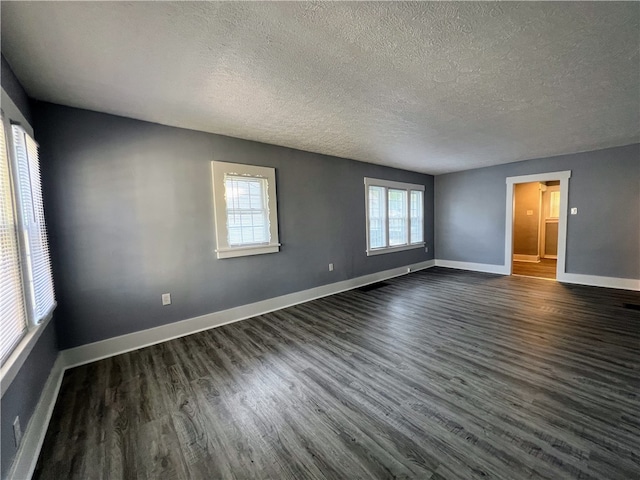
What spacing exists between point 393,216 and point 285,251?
119 inches

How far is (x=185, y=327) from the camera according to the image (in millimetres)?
3111

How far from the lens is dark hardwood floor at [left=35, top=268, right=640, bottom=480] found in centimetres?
140

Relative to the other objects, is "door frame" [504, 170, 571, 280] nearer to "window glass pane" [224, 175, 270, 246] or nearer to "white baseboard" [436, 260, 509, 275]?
"white baseboard" [436, 260, 509, 275]

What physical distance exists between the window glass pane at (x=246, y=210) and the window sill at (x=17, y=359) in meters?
1.98

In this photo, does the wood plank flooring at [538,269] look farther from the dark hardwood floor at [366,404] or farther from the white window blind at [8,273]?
the white window blind at [8,273]

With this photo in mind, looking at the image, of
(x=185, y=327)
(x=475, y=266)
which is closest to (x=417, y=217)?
(x=475, y=266)

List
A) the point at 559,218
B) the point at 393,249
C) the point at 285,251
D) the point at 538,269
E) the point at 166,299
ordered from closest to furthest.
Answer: the point at 166,299, the point at 285,251, the point at 559,218, the point at 393,249, the point at 538,269

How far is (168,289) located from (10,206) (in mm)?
1642

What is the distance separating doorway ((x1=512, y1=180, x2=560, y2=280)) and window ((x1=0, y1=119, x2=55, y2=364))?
369 inches

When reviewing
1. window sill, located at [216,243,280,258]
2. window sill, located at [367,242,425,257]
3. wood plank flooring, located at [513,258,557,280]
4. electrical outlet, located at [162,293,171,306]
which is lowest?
wood plank flooring, located at [513,258,557,280]

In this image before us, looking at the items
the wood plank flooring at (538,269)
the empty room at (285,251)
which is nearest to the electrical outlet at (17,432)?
the empty room at (285,251)

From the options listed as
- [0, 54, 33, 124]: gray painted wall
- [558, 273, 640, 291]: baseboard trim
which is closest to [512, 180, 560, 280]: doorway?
[558, 273, 640, 291]: baseboard trim

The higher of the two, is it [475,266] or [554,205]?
[554,205]

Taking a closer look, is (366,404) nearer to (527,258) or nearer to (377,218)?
(377,218)
